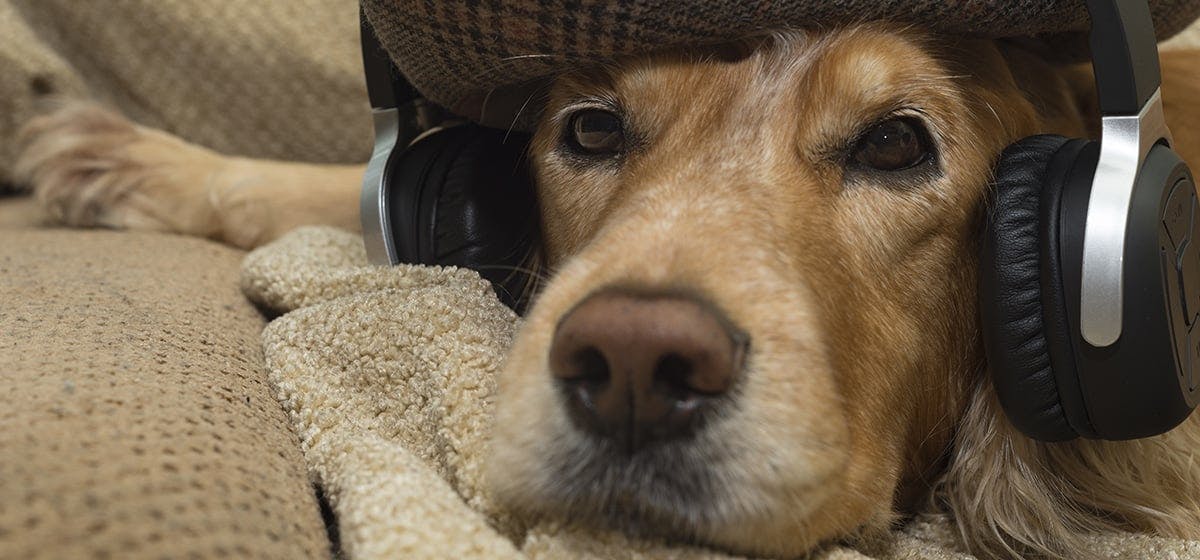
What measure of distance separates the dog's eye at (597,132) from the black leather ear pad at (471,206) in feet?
0.51

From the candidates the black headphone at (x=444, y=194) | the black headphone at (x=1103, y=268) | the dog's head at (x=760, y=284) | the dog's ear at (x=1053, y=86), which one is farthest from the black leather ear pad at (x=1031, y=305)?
the black headphone at (x=444, y=194)

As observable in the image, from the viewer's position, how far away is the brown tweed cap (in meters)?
1.23

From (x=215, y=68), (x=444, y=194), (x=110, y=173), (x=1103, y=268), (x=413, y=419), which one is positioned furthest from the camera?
(x=215, y=68)

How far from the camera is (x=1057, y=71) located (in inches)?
62.9

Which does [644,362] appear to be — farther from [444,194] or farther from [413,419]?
[444,194]

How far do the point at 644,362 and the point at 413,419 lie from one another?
412 millimetres

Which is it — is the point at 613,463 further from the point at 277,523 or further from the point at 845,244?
the point at 845,244

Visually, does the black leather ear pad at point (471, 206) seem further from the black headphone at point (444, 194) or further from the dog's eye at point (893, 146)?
the dog's eye at point (893, 146)

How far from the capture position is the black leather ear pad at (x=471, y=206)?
4.94 feet

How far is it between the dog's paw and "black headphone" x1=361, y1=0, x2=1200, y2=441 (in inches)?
67.5

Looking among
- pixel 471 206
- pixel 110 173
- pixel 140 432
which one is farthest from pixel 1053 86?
pixel 110 173

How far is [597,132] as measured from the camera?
1467 mm

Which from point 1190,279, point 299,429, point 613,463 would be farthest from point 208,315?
point 1190,279

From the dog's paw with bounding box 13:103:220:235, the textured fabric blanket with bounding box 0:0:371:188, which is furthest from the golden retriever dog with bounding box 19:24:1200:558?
the textured fabric blanket with bounding box 0:0:371:188
